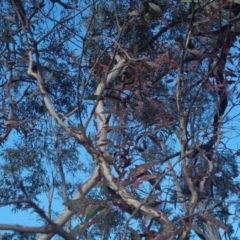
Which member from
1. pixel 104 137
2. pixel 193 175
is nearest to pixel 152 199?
pixel 193 175

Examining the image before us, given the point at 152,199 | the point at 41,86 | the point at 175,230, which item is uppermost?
the point at 41,86

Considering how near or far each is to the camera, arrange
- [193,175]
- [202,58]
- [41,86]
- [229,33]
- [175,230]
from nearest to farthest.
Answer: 1. [175,230]
2. [193,175]
3. [202,58]
4. [229,33]
5. [41,86]

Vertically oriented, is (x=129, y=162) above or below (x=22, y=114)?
below

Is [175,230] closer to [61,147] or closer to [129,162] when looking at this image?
[129,162]

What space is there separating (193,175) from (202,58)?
604mm

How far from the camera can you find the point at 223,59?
3084mm

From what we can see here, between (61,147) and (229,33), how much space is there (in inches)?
141

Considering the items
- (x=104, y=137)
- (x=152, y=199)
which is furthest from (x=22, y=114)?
(x=152, y=199)

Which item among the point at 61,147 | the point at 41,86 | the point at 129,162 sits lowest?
the point at 129,162

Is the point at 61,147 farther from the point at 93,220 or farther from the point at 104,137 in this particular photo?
the point at 93,220

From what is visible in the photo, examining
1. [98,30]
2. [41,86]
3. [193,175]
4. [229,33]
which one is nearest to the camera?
[193,175]

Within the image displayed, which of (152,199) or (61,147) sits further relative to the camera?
(61,147)

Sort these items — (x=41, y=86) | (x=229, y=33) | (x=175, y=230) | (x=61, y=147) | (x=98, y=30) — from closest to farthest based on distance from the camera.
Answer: (x=175, y=230) < (x=229, y=33) < (x=41, y=86) < (x=98, y=30) < (x=61, y=147)

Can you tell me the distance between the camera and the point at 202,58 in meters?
2.98
